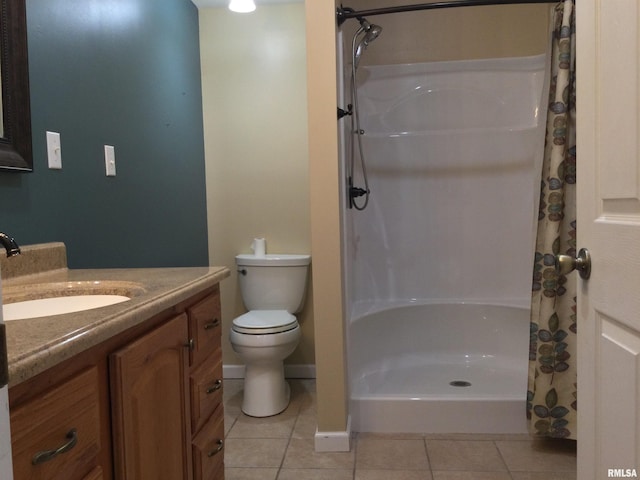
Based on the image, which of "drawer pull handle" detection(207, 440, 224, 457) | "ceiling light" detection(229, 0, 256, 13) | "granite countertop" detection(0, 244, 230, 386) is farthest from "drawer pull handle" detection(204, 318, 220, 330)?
"ceiling light" detection(229, 0, 256, 13)

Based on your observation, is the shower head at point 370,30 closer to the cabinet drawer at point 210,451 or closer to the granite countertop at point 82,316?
the granite countertop at point 82,316

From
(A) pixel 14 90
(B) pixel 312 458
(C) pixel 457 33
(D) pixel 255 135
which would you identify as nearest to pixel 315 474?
(B) pixel 312 458

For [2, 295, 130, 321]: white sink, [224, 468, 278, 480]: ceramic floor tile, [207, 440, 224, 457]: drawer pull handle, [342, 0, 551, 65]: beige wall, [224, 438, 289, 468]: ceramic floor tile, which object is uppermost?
[342, 0, 551, 65]: beige wall

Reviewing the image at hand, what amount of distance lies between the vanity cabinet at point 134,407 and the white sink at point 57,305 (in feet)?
0.58

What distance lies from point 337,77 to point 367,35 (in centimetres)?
51

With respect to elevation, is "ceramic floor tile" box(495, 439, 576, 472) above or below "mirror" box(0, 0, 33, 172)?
below

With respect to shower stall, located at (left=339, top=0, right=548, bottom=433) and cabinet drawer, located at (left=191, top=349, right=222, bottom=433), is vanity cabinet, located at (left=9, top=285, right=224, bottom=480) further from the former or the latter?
shower stall, located at (left=339, top=0, right=548, bottom=433)

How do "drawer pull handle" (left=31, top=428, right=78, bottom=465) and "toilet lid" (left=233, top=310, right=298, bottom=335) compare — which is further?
"toilet lid" (left=233, top=310, right=298, bottom=335)

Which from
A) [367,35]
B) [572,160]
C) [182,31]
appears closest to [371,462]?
[572,160]

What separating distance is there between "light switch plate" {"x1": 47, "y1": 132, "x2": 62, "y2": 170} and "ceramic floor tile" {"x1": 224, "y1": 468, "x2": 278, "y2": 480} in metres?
1.30

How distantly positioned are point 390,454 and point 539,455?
61 centimetres

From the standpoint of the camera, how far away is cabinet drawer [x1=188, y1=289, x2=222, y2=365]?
3.80ft

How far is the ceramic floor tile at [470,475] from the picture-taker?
175 centimetres

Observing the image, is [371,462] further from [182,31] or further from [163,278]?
[182,31]
